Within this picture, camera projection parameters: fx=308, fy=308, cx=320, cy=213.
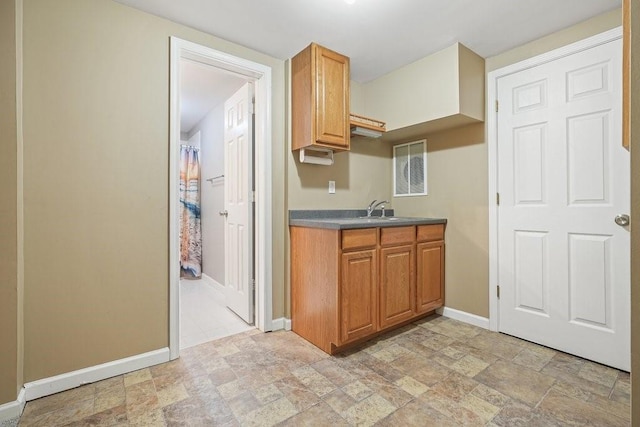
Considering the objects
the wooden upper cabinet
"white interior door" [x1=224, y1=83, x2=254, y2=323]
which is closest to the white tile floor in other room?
"white interior door" [x1=224, y1=83, x2=254, y2=323]

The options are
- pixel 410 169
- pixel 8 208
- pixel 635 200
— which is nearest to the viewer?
pixel 635 200

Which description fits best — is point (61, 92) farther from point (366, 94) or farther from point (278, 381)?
point (366, 94)

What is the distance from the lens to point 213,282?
409 centimetres

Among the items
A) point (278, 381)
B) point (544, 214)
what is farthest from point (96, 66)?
point (544, 214)

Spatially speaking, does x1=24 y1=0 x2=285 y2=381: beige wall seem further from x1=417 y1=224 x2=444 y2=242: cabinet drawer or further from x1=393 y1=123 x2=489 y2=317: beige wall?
x1=393 y1=123 x2=489 y2=317: beige wall

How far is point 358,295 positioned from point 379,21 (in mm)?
1901

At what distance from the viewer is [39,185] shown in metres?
1.67

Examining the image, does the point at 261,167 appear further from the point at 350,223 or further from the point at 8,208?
the point at 8,208

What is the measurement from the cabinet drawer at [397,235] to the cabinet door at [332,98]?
31.0 inches

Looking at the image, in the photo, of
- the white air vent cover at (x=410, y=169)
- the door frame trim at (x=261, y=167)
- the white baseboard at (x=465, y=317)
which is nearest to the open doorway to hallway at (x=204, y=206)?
the door frame trim at (x=261, y=167)

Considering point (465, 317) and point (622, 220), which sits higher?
point (622, 220)

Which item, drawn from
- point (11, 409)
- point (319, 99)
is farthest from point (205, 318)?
point (319, 99)

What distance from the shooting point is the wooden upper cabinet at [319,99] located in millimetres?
2367

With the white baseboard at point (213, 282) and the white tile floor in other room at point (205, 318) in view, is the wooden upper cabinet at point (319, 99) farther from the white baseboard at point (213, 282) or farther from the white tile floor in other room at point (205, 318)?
the white baseboard at point (213, 282)
